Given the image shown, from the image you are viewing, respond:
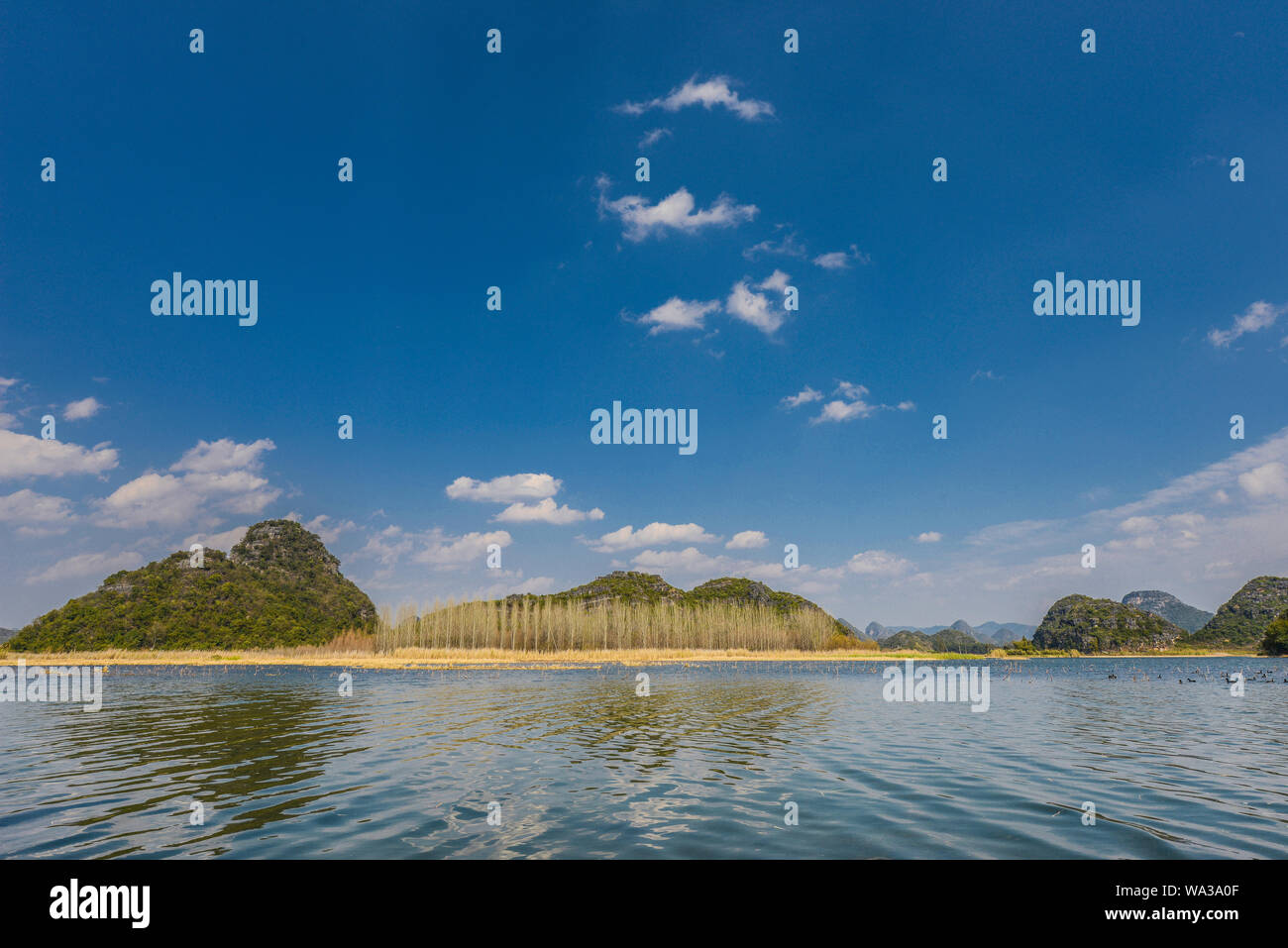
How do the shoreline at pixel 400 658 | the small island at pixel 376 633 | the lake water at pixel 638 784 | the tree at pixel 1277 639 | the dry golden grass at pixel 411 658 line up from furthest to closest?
1. the tree at pixel 1277 639
2. the small island at pixel 376 633
3. the dry golden grass at pixel 411 658
4. the shoreline at pixel 400 658
5. the lake water at pixel 638 784

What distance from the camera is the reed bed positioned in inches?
5472

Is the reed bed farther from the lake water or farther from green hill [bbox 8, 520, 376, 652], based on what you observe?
the lake water

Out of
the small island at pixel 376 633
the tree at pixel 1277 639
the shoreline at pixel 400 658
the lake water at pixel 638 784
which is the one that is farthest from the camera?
the tree at pixel 1277 639

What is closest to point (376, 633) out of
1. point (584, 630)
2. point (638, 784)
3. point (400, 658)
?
point (400, 658)

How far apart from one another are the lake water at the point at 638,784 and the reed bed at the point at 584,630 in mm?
103361

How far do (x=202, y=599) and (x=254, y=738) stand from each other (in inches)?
7406

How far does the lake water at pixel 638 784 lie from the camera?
493 inches

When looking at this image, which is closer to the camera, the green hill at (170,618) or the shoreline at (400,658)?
the shoreline at (400,658)

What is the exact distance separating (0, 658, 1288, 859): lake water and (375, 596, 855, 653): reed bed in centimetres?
10336

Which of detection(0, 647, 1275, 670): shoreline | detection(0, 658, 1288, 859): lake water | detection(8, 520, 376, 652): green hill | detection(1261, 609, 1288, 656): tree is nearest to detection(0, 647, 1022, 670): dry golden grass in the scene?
detection(0, 647, 1275, 670): shoreline

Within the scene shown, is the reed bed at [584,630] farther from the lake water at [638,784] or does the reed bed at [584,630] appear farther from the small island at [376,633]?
the lake water at [638,784]

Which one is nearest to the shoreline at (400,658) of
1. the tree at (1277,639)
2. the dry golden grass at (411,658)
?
the dry golden grass at (411,658)

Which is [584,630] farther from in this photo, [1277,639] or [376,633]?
[1277,639]
